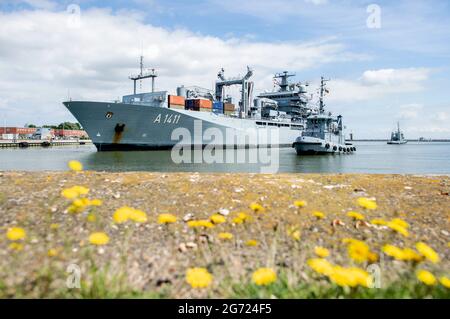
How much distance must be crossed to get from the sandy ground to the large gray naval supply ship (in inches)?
1593

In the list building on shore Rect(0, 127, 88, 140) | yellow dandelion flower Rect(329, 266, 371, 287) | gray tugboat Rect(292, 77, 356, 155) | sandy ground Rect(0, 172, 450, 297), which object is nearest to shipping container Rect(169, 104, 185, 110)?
gray tugboat Rect(292, 77, 356, 155)

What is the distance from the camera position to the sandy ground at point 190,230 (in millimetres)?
3170

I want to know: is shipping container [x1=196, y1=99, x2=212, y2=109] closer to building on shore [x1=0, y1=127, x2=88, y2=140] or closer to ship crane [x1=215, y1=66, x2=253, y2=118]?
ship crane [x1=215, y1=66, x2=253, y2=118]

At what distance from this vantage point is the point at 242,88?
63.7 meters

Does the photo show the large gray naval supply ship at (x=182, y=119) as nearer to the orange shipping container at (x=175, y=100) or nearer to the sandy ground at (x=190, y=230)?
the orange shipping container at (x=175, y=100)

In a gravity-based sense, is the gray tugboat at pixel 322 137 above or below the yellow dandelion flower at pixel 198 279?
above

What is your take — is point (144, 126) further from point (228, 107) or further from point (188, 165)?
point (228, 107)

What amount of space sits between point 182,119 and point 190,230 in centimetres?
4571

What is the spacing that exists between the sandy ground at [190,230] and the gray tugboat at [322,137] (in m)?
42.2

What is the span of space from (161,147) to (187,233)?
46.4 meters

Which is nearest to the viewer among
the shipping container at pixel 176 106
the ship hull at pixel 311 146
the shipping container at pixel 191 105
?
the ship hull at pixel 311 146

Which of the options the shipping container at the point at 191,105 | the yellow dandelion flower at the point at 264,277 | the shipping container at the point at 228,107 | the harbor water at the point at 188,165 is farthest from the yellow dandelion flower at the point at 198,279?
the shipping container at the point at 228,107
